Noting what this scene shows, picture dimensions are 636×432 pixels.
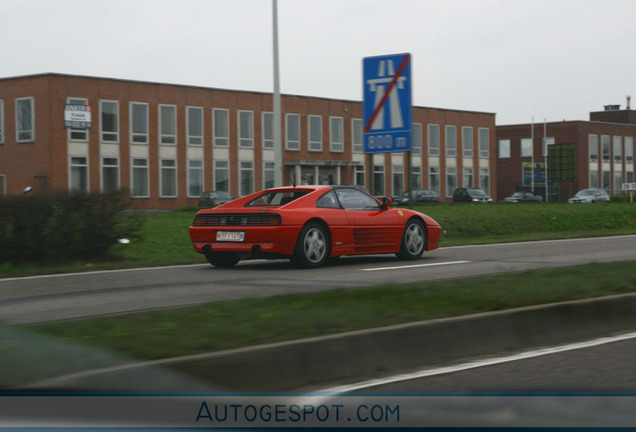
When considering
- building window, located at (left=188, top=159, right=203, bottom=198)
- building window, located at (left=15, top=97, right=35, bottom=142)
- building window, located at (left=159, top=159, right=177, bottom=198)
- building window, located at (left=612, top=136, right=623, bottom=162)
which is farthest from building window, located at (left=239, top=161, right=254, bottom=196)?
building window, located at (left=612, top=136, right=623, bottom=162)

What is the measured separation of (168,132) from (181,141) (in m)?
1.12

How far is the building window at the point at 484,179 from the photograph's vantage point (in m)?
75.8

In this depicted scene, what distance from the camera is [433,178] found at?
71.4 m

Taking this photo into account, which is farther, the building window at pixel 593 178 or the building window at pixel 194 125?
the building window at pixel 593 178

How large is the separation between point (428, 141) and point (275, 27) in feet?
165

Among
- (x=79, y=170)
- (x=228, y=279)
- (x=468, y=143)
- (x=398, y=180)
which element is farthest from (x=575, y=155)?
(x=228, y=279)

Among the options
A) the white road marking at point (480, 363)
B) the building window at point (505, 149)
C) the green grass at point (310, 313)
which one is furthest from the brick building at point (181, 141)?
the white road marking at point (480, 363)

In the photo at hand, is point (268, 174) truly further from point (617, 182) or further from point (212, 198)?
point (617, 182)

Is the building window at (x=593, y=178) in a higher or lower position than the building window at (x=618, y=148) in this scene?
lower

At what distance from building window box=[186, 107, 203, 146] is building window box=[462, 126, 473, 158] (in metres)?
26.1

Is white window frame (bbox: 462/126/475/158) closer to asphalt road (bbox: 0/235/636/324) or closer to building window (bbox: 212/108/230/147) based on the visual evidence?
building window (bbox: 212/108/230/147)

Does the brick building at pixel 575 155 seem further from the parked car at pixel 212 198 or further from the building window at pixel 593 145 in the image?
the parked car at pixel 212 198

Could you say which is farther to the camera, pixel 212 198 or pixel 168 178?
pixel 168 178

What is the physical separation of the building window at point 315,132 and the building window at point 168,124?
35.1ft
